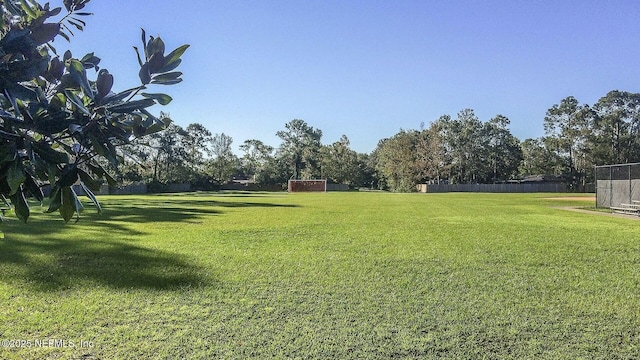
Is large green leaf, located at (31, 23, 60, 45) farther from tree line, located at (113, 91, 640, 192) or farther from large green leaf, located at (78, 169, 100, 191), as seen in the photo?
tree line, located at (113, 91, 640, 192)

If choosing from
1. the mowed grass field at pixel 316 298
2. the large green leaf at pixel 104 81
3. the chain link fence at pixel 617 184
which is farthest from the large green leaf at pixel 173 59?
the chain link fence at pixel 617 184

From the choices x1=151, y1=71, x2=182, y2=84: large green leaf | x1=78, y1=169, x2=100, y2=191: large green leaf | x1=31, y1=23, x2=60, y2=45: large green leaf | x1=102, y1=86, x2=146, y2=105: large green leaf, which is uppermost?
x1=31, y1=23, x2=60, y2=45: large green leaf

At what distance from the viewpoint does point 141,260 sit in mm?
6871

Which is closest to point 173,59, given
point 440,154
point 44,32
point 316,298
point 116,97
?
point 116,97

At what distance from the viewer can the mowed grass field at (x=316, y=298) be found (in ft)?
11.6

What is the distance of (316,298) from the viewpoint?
193 inches

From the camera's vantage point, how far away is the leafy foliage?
4.01 ft

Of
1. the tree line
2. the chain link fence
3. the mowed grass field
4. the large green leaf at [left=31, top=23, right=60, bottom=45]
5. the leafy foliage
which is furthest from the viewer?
the tree line

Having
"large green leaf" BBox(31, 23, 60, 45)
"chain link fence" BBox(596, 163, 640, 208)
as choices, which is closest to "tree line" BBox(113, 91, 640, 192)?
"chain link fence" BBox(596, 163, 640, 208)

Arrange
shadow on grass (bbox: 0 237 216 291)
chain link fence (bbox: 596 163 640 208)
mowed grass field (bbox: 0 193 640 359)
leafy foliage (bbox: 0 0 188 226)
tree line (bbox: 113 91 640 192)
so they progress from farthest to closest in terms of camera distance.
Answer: tree line (bbox: 113 91 640 192)
chain link fence (bbox: 596 163 640 208)
shadow on grass (bbox: 0 237 216 291)
mowed grass field (bbox: 0 193 640 359)
leafy foliage (bbox: 0 0 188 226)

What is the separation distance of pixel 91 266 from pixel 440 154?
66.7 m

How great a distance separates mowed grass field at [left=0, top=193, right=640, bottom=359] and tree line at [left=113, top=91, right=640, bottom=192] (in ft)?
175

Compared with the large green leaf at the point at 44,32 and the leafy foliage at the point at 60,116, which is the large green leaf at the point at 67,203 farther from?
the large green leaf at the point at 44,32

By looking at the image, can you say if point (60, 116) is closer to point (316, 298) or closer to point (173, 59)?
point (173, 59)
